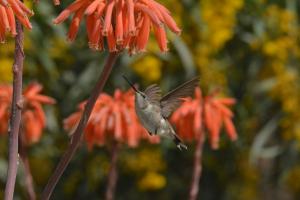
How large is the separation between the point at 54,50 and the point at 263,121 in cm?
247

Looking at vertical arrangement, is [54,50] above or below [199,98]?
below

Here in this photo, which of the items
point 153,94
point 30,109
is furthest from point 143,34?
point 30,109

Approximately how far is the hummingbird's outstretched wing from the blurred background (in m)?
4.09

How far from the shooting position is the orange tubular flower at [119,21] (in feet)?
6.40

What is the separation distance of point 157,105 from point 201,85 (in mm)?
5130

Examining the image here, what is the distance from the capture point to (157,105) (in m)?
2.59

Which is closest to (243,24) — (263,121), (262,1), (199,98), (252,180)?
(262,1)

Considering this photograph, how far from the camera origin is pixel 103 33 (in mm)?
1918

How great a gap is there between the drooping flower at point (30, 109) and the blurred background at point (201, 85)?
2599mm

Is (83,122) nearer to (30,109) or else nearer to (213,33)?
(30,109)

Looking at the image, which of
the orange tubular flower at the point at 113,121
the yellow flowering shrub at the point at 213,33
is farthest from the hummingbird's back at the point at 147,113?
the yellow flowering shrub at the point at 213,33

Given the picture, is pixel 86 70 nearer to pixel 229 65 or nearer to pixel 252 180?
pixel 229 65

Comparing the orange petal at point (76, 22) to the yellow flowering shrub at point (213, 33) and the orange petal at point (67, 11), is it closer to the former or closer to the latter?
the orange petal at point (67, 11)

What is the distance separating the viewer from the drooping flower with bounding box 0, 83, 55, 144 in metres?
3.77
